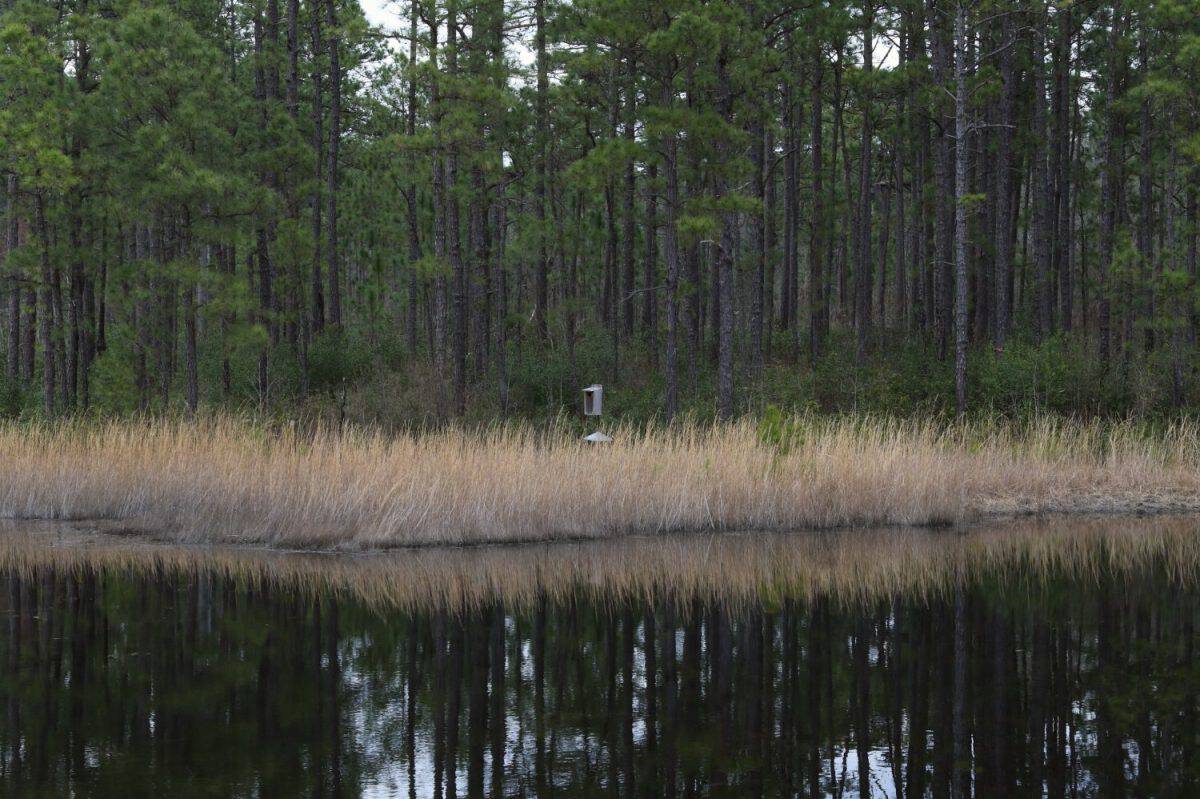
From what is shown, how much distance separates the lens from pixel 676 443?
1473 cm

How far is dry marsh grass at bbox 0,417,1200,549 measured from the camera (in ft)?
39.2

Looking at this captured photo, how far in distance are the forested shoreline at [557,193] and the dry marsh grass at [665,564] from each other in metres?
6.11

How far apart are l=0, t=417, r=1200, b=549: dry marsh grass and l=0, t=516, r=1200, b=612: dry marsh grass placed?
1.27ft

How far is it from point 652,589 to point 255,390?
48.5 feet

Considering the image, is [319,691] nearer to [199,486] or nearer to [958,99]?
[199,486]

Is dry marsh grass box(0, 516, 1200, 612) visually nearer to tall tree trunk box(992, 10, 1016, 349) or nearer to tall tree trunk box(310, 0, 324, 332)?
tall tree trunk box(992, 10, 1016, 349)

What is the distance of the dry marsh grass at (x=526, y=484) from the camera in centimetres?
1195

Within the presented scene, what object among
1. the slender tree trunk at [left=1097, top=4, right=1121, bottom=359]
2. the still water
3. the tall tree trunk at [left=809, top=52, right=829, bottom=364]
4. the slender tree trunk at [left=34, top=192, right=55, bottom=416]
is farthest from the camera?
the tall tree trunk at [left=809, top=52, right=829, bottom=364]

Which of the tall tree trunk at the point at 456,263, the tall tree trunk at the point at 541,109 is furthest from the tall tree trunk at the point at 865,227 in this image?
the tall tree trunk at the point at 456,263

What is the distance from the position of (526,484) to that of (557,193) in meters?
15.5

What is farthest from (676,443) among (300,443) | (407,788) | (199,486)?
(407,788)

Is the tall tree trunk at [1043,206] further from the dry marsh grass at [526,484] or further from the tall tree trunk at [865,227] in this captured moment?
the dry marsh grass at [526,484]

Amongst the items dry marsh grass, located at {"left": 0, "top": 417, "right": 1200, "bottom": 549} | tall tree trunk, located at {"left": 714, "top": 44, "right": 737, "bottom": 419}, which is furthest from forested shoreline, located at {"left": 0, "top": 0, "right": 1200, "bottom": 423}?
dry marsh grass, located at {"left": 0, "top": 417, "right": 1200, "bottom": 549}

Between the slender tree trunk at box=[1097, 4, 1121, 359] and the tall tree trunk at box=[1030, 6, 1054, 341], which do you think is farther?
the tall tree trunk at box=[1030, 6, 1054, 341]
